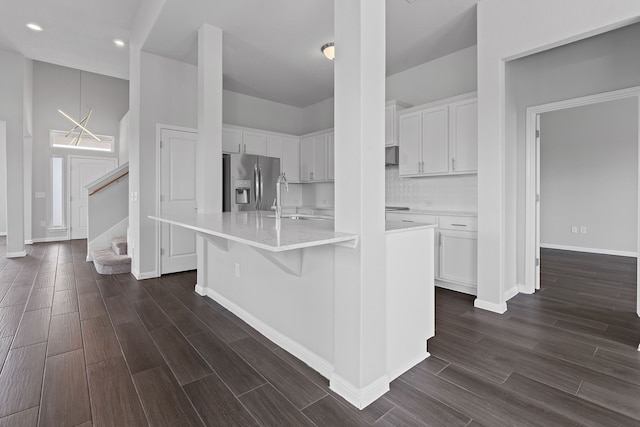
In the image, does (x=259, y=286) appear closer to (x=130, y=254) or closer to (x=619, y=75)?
(x=130, y=254)

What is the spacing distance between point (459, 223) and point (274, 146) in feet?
11.2

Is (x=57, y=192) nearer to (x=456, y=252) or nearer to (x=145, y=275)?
(x=145, y=275)

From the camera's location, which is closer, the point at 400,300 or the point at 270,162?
the point at 400,300

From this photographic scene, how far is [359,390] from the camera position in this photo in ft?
5.35

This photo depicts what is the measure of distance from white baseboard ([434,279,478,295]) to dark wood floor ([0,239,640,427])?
223mm

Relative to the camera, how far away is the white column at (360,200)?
1.62 meters

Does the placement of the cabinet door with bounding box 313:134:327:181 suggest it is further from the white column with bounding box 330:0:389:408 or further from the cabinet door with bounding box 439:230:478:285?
the white column with bounding box 330:0:389:408

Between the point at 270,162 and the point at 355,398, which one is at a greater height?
the point at 270,162

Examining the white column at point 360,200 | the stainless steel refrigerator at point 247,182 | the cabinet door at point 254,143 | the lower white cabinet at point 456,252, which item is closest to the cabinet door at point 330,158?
the stainless steel refrigerator at point 247,182

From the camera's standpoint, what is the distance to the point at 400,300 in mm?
1941

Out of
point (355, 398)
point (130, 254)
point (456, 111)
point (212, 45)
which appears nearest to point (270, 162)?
point (212, 45)

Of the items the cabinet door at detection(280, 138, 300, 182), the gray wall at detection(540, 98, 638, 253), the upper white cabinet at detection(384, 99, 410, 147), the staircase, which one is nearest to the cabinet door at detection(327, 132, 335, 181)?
the cabinet door at detection(280, 138, 300, 182)

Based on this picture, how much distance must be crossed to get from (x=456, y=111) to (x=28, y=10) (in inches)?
197

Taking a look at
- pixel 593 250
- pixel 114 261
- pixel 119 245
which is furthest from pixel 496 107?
pixel 119 245
